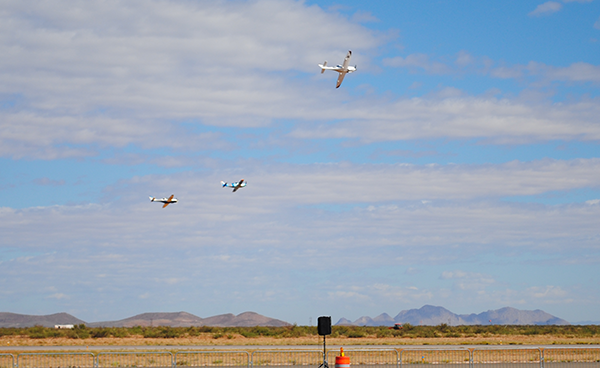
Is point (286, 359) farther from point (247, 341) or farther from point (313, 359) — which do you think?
point (247, 341)

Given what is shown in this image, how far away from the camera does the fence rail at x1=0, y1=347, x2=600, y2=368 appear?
37.2m

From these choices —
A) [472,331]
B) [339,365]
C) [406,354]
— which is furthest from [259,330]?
[339,365]

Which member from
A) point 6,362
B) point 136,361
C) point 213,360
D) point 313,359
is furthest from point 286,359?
point 6,362

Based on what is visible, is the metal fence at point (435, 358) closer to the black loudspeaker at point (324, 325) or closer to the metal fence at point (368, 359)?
the metal fence at point (368, 359)

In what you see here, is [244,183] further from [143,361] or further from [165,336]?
[143,361]

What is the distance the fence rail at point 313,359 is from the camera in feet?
122

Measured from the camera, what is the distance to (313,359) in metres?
41.2

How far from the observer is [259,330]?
264 feet

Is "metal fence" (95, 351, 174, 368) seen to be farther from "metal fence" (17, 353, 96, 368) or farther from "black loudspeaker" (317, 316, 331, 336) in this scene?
"black loudspeaker" (317, 316, 331, 336)

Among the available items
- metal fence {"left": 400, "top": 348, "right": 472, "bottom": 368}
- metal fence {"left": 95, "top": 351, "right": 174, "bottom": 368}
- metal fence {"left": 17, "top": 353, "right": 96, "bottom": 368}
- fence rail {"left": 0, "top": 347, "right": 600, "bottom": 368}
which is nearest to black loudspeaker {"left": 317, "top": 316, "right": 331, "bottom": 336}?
fence rail {"left": 0, "top": 347, "right": 600, "bottom": 368}

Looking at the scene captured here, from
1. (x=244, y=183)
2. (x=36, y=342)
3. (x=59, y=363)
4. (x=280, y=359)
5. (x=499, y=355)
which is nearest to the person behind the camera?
(x=59, y=363)

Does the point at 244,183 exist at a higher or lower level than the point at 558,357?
higher

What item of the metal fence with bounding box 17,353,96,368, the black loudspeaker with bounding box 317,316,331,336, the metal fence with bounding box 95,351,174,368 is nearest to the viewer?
the black loudspeaker with bounding box 317,316,331,336

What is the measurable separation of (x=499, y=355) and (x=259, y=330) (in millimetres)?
40195
